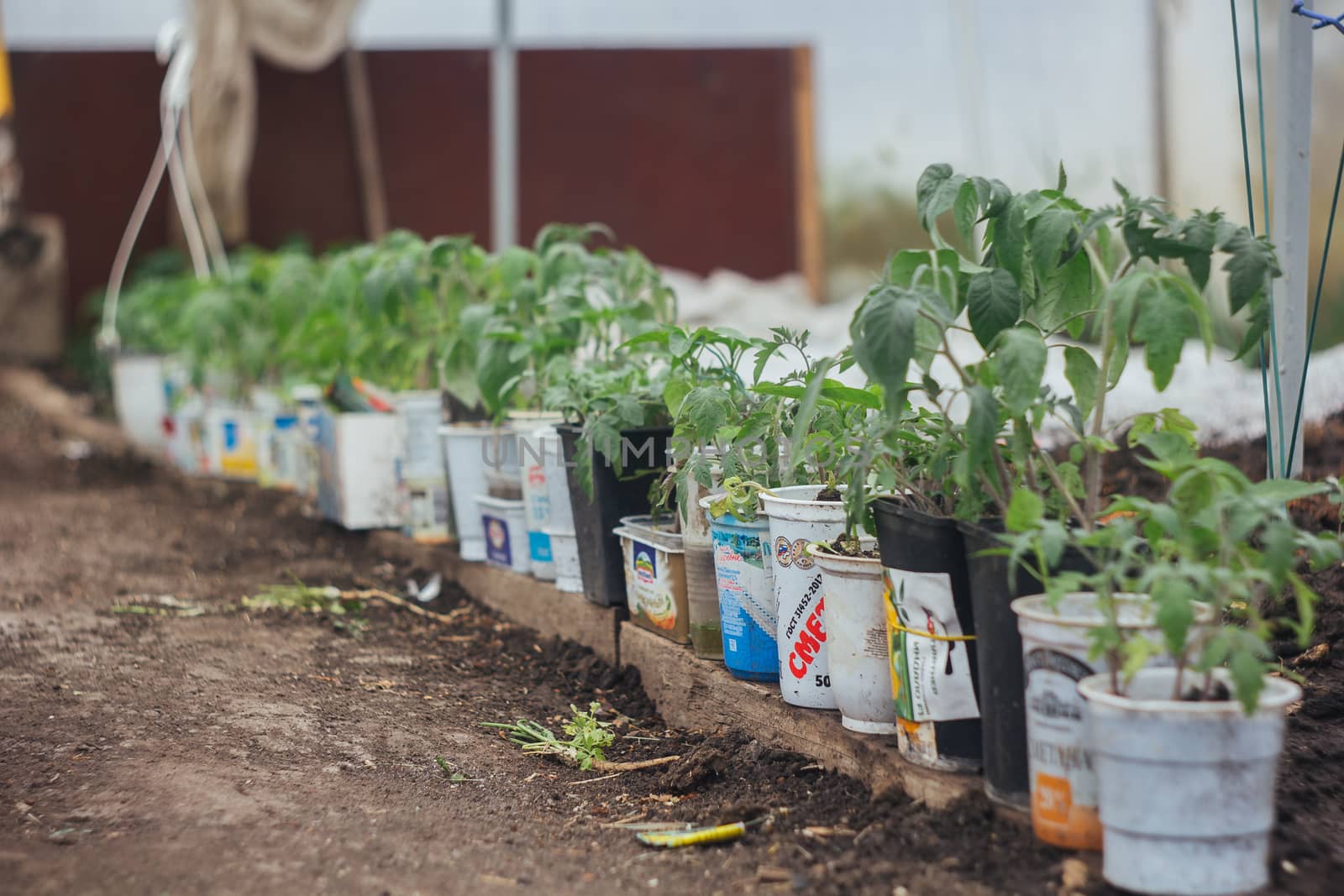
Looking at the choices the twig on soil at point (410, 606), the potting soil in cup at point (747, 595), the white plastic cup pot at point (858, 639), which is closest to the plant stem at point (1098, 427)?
the white plastic cup pot at point (858, 639)

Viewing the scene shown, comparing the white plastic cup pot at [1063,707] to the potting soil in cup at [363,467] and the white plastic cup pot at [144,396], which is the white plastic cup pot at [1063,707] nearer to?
the potting soil in cup at [363,467]

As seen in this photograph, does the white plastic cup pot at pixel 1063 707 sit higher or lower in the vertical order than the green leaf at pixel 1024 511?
lower

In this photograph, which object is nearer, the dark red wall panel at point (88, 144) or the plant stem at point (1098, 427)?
the plant stem at point (1098, 427)

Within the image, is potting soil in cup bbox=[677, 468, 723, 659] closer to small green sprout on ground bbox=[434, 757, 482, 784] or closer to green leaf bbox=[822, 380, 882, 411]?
green leaf bbox=[822, 380, 882, 411]

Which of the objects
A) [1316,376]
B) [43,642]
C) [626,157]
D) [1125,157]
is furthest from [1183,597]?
[626,157]

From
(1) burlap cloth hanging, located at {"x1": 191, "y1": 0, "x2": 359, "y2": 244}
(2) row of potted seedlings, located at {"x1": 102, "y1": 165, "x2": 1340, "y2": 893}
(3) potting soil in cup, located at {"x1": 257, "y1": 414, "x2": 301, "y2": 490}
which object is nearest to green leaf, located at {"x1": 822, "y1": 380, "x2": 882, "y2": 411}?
(2) row of potted seedlings, located at {"x1": 102, "y1": 165, "x2": 1340, "y2": 893}

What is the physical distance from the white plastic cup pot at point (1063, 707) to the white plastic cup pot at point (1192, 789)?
0.09 metres

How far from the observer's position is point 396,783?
2014 millimetres

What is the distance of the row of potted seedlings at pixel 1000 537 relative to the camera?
1.36 m

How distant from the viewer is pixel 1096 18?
535 centimetres

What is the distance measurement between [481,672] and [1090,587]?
1552 mm

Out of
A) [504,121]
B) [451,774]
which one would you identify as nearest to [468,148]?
[504,121]

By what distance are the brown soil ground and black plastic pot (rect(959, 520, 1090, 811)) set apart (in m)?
0.06

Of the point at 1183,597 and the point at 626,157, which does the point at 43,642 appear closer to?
the point at 1183,597
